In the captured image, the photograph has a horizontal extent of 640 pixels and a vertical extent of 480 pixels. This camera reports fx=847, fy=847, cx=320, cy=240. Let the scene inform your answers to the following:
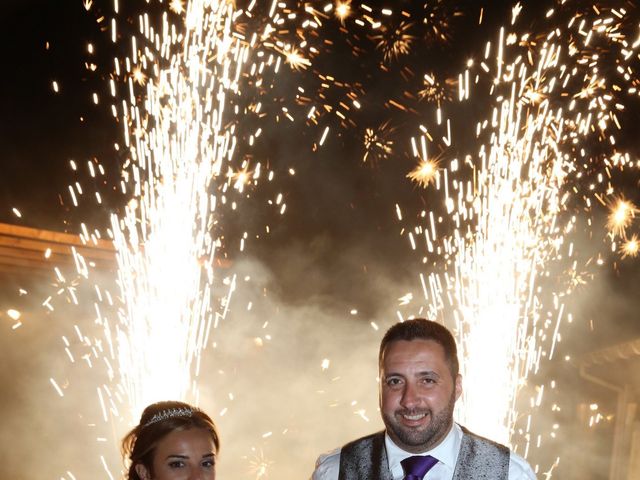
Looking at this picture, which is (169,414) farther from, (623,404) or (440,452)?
(623,404)

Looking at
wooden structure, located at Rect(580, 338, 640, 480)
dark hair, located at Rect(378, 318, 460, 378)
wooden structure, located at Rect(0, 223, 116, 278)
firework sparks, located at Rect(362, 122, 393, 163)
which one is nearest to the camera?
dark hair, located at Rect(378, 318, 460, 378)

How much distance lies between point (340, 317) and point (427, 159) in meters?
2.24

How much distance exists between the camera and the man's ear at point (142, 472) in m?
3.21

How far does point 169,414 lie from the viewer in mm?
3336

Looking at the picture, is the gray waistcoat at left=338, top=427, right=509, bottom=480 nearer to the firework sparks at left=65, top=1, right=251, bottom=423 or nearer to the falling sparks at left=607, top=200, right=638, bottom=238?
the firework sparks at left=65, top=1, right=251, bottom=423

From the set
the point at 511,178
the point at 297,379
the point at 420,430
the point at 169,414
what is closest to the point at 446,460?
the point at 420,430

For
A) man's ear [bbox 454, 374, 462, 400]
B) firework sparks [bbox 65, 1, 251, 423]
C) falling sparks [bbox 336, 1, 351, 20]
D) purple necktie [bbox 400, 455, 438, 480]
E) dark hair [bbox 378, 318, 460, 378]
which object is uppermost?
falling sparks [bbox 336, 1, 351, 20]

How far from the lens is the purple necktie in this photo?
2.83 metres

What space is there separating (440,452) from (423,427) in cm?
14

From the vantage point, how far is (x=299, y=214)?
36.9ft

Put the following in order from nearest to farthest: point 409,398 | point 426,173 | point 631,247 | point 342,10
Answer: point 409,398 → point 342,10 → point 631,247 → point 426,173

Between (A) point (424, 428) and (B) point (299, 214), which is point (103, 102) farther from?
(A) point (424, 428)

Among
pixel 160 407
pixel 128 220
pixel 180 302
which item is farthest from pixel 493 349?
pixel 160 407

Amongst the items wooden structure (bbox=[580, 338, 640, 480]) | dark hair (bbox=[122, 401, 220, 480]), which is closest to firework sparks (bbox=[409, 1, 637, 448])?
wooden structure (bbox=[580, 338, 640, 480])
